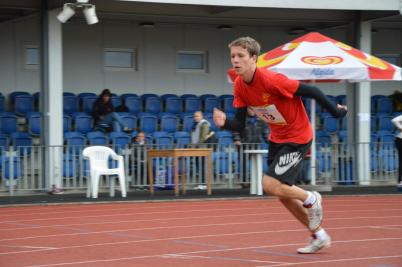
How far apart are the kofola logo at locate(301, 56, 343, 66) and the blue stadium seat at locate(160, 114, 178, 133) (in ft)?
18.6

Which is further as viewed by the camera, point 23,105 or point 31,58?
point 31,58

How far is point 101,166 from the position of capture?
18.2 meters

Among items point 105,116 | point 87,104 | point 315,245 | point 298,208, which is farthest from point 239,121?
point 87,104

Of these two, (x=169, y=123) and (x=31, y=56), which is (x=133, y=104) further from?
(x=31, y=56)

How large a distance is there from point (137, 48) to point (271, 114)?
16879 mm

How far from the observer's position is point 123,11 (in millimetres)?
22953

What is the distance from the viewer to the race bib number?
8.34 metres

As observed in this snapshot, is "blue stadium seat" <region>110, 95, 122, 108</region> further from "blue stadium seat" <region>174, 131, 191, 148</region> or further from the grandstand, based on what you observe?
"blue stadium seat" <region>174, 131, 191, 148</region>

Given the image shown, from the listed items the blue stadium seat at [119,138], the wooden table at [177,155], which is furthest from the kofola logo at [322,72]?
the blue stadium seat at [119,138]

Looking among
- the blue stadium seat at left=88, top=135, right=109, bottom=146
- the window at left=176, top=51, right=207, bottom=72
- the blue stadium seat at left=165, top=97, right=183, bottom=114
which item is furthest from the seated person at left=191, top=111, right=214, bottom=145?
the window at left=176, top=51, right=207, bottom=72

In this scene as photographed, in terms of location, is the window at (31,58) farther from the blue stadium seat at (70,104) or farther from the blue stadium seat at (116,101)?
the blue stadium seat at (116,101)

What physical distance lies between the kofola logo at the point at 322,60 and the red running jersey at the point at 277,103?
29.5 feet

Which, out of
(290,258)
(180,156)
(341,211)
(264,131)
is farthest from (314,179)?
(290,258)

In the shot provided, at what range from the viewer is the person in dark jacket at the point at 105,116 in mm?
20625
